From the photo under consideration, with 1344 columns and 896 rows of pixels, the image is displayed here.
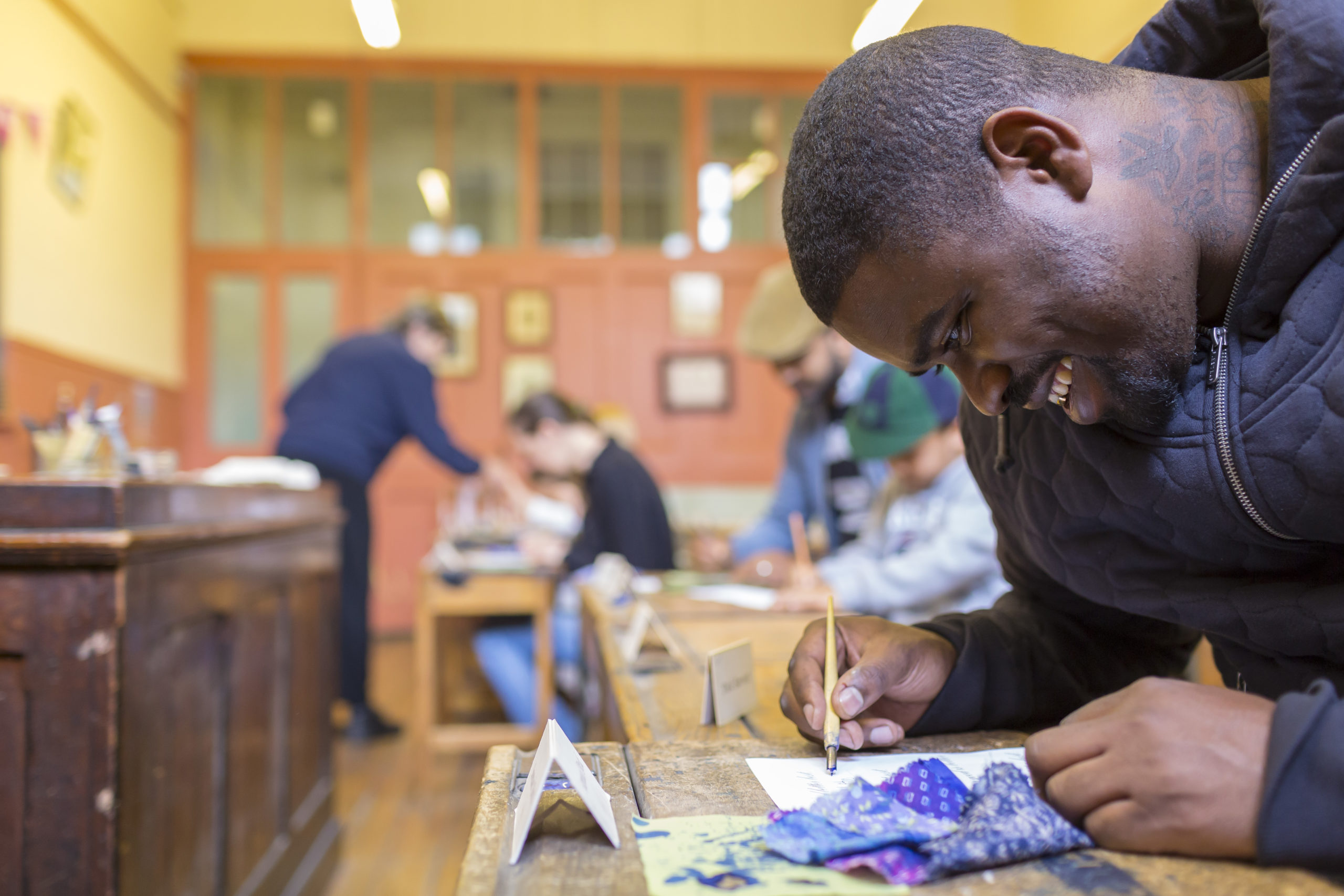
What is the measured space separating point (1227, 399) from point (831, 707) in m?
0.35

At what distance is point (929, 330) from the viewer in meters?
0.67

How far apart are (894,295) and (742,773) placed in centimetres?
36

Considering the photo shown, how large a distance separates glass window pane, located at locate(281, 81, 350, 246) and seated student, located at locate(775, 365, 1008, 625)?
5063mm

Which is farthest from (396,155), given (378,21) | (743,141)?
(743,141)

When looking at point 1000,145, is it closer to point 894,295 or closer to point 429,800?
point 894,295

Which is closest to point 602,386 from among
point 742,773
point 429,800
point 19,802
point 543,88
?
point 543,88

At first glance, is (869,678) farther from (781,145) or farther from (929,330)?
(781,145)

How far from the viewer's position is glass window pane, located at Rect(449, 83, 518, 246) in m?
6.30

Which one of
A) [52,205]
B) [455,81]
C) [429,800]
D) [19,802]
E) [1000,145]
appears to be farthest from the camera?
[455,81]

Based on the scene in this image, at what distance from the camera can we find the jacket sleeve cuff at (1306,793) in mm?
490

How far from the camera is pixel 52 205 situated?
169 inches

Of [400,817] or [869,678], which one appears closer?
[869,678]

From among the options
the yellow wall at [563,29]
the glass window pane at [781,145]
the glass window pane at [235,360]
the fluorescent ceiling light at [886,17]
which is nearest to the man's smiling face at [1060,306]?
the fluorescent ceiling light at [886,17]

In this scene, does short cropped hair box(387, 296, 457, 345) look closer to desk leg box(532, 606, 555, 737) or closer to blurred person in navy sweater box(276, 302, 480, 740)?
blurred person in navy sweater box(276, 302, 480, 740)
